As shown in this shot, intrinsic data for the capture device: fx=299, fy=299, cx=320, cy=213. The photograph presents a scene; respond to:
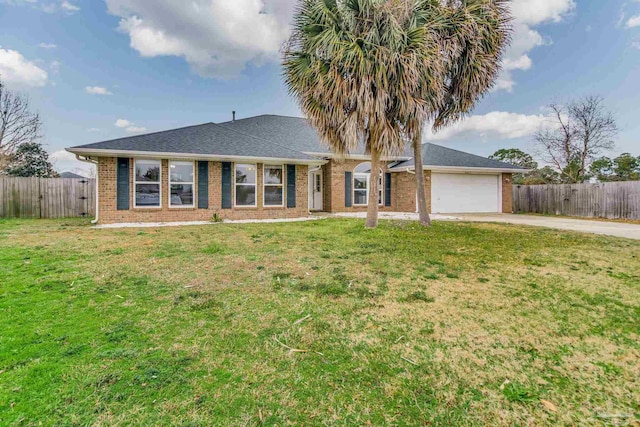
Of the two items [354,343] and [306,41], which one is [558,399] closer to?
[354,343]

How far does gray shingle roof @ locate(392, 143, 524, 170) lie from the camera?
16.5m

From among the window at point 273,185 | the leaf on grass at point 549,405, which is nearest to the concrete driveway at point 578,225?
the window at point 273,185

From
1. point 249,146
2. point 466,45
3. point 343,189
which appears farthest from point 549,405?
point 343,189

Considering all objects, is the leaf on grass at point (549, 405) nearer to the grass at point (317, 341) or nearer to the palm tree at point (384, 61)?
the grass at point (317, 341)

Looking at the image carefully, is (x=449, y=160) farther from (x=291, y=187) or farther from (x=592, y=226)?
(x=291, y=187)

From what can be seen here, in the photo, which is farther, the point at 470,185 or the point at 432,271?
the point at 470,185

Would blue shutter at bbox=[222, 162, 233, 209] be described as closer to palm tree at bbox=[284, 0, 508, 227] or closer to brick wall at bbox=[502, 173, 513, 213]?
palm tree at bbox=[284, 0, 508, 227]

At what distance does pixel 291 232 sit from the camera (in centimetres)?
894

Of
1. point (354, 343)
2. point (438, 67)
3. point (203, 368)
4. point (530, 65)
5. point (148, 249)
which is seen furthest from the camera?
point (530, 65)

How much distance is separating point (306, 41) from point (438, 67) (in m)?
3.79

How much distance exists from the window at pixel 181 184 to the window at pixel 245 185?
1.81 metres

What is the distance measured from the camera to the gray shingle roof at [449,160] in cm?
1650

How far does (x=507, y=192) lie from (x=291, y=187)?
518 inches

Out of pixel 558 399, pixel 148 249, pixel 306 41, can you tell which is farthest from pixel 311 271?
pixel 306 41
